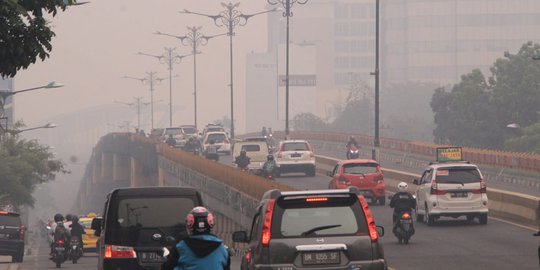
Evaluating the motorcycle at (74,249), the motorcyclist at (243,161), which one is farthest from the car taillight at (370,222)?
the motorcyclist at (243,161)

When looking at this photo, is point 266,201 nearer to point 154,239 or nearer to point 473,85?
point 154,239

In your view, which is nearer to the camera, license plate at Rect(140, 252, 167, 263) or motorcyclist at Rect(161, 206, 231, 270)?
motorcyclist at Rect(161, 206, 231, 270)

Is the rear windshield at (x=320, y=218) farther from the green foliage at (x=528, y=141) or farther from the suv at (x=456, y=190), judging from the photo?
the green foliage at (x=528, y=141)

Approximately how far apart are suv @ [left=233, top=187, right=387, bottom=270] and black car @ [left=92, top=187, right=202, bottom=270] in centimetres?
293

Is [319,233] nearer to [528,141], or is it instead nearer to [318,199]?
[318,199]

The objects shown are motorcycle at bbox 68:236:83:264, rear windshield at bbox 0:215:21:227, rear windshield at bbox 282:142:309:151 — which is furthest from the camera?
rear windshield at bbox 282:142:309:151

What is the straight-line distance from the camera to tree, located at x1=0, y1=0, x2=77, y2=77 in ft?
56.2

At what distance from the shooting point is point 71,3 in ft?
58.4

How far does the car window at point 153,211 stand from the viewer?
62.7ft

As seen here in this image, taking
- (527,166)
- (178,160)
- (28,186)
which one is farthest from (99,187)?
(527,166)

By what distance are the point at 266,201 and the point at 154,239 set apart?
2.94m

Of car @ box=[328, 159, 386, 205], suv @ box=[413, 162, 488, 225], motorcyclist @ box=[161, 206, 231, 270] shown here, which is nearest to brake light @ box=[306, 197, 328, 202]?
motorcyclist @ box=[161, 206, 231, 270]

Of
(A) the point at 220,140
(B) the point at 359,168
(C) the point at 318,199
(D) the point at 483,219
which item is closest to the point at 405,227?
(D) the point at 483,219

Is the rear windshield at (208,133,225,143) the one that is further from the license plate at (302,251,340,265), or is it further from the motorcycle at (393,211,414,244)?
the license plate at (302,251,340,265)
